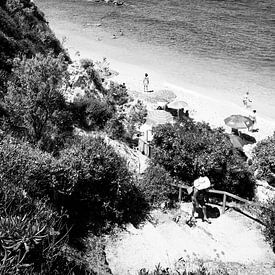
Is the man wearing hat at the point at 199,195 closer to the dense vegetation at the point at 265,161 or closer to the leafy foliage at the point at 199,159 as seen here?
the leafy foliage at the point at 199,159

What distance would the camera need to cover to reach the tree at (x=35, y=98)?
1384 cm

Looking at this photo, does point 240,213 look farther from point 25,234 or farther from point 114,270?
point 25,234

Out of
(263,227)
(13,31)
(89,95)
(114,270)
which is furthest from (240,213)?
(13,31)

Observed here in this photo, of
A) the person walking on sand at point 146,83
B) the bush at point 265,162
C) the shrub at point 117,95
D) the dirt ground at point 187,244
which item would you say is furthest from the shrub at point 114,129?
the person walking on sand at point 146,83

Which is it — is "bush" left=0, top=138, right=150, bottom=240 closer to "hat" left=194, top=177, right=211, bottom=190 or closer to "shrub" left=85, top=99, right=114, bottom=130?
"hat" left=194, top=177, right=211, bottom=190

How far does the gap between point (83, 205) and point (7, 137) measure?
3230mm

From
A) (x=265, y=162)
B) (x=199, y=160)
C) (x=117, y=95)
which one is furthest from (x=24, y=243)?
(x=117, y=95)

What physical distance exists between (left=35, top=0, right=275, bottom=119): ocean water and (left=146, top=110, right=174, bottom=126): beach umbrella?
8993 mm

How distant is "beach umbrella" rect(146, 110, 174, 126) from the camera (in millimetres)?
22391

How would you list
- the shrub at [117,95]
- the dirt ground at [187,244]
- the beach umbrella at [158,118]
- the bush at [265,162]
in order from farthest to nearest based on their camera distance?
the shrub at [117,95], the beach umbrella at [158,118], the bush at [265,162], the dirt ground at [187,244]

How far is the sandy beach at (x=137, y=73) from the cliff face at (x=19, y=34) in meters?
5.66

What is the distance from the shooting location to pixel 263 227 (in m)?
13.5

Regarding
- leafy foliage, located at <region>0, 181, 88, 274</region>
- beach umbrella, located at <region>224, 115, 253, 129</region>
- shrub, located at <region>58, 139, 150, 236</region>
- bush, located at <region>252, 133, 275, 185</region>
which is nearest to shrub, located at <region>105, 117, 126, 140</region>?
shrub, located at <region>58, 139, 150, 236</region>

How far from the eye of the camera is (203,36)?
4603cm
